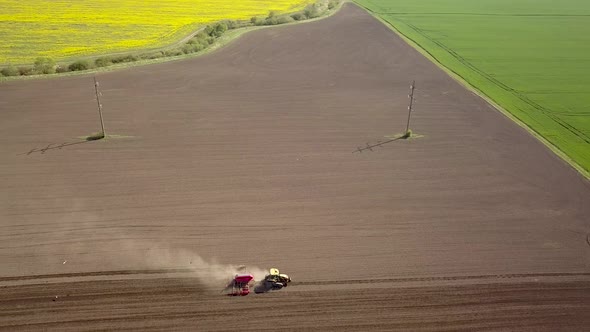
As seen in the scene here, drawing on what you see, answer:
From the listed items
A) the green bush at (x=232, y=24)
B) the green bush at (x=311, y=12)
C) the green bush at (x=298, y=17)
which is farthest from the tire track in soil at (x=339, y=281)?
the green bush at (x=311, y=12)

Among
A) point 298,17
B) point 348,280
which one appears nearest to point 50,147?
point 348,280

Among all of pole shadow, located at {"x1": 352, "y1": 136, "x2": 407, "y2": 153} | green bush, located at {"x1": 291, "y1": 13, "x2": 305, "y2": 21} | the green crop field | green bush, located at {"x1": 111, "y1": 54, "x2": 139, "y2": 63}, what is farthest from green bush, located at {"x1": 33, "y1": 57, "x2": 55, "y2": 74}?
the green crop field

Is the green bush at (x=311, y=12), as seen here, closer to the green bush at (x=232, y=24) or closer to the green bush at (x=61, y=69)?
the green bush at (x=232, y=24)

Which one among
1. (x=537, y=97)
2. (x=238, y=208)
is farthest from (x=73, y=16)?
(x=537, y=97)

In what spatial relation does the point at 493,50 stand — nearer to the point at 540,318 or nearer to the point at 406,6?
the point at 406,6

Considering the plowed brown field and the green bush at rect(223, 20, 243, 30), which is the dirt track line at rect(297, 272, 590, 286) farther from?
the green bush at rect(223, 20, 243, 30)

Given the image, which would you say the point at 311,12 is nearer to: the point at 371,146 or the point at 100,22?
the point at 100,22

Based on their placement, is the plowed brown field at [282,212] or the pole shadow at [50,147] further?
the pole shadow at [50,147]
